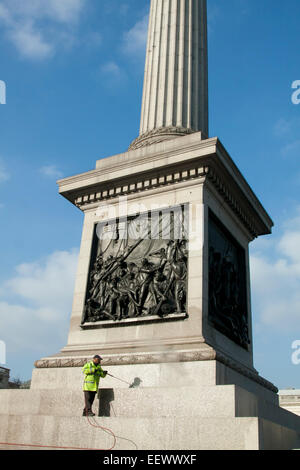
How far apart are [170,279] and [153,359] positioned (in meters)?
2.32

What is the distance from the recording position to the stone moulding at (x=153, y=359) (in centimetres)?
1109

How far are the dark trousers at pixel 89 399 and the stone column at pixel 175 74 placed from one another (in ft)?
27.6

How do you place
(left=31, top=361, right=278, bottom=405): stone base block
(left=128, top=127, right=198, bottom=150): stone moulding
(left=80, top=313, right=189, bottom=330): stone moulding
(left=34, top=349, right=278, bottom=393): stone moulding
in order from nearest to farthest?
(left=31, top=361, right=278, bottom=405): stone base block
(left=34, top=349, right=278, bottom=393): stone moulding
(left=80, top=313, right=189, bottom=330): stone moulding
(left=128, top=127, right=198, bottom=150): stone moulding

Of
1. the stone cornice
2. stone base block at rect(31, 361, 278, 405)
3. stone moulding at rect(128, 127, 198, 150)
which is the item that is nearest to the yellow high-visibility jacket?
stone base block at rect(31, 361, 278, 405)

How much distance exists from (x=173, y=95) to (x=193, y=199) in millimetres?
4860

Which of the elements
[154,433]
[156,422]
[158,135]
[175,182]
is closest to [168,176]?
[175,182]

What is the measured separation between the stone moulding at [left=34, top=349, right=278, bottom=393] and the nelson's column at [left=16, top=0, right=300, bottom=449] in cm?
3

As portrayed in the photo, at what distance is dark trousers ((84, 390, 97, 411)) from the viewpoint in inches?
399

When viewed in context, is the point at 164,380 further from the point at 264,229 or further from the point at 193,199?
the point at 264,229

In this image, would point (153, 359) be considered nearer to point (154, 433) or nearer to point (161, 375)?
point (161, 375)

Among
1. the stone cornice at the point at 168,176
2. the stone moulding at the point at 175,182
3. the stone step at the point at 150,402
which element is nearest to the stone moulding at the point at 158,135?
the stone cornice at the point at 168,176

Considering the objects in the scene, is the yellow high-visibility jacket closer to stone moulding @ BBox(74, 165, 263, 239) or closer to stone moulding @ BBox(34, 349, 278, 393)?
stone moulding @ BBox(34, 349, 278, 393)

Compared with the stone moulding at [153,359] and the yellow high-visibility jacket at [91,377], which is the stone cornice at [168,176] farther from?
the yellow high-visibility jacket at [91,377]

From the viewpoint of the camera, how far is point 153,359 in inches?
451
